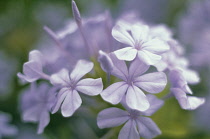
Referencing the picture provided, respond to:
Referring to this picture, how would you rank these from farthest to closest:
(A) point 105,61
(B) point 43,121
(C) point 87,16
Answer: (C) point 87,16 < (B) point 43,121 < (A) point 105,61

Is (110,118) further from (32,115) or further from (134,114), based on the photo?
(32,115)

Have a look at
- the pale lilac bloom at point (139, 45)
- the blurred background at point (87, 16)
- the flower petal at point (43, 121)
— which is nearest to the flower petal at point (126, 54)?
the pale lilac bloom at point (139, 45)

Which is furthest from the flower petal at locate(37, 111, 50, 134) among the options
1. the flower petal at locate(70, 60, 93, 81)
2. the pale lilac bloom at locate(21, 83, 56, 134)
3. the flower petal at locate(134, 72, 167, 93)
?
the flower petal at locate(134, 72, 167, 93)

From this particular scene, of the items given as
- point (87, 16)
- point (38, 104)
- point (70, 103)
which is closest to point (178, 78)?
point (70, 103)

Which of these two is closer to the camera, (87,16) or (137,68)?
(137,68)

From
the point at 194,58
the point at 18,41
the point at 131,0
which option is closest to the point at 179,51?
the point at 194,58
